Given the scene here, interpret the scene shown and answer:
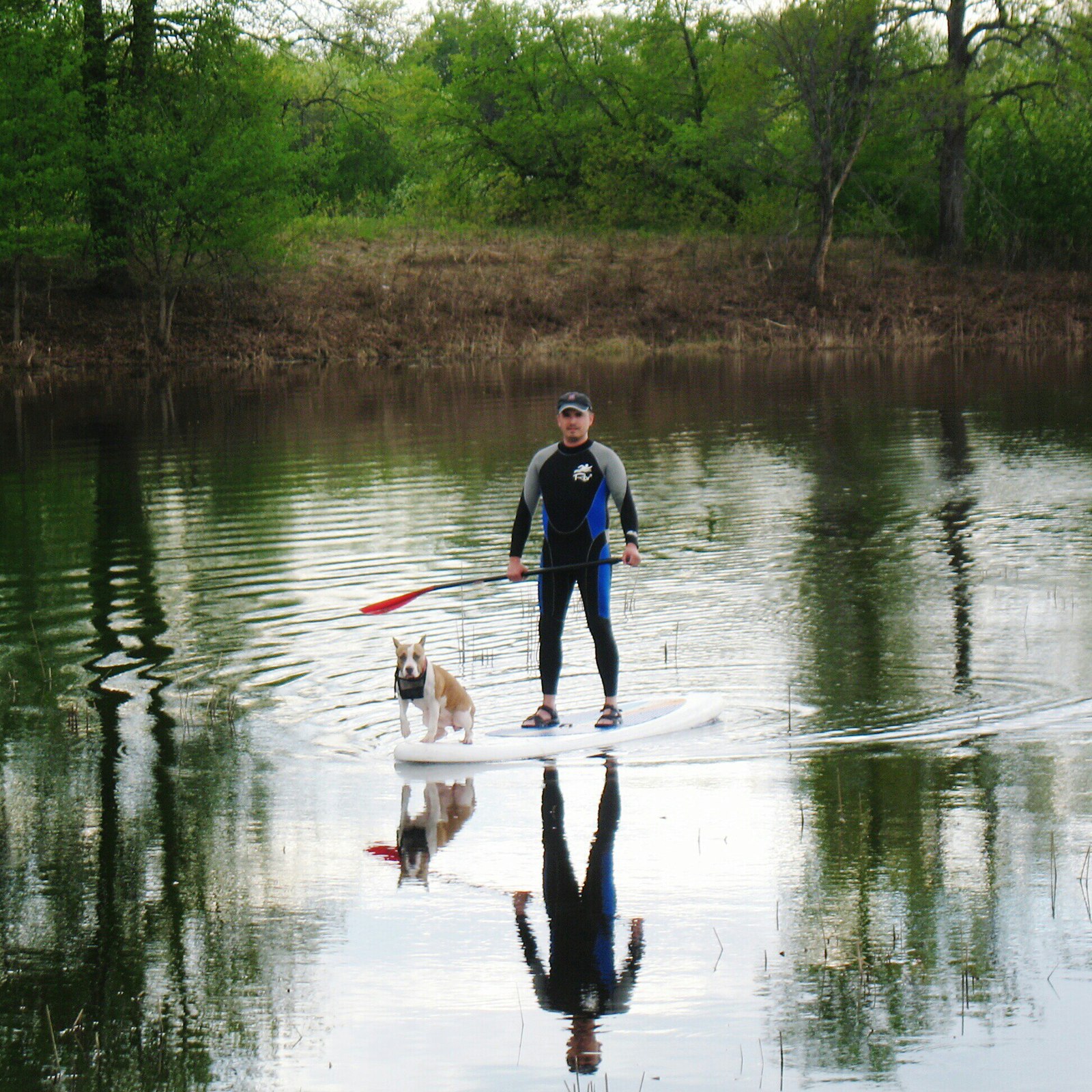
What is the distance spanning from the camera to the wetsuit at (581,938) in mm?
5410

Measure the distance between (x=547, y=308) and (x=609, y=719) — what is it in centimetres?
3998

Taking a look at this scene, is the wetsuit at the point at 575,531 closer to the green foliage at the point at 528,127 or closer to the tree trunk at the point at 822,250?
the green foliage at the point at 528,127

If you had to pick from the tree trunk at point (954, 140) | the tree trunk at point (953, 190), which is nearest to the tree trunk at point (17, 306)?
the tree trunk at point (954, 140)

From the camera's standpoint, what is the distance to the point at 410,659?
8.19 metres

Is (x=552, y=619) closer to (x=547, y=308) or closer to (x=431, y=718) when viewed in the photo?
(x=431, y=718)

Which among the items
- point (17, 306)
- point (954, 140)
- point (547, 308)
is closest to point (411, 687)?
point (17, 306)

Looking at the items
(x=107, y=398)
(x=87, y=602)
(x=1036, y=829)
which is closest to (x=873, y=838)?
(x=1036, y=829)

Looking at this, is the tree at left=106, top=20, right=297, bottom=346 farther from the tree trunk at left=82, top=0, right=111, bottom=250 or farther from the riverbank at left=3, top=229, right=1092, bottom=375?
the riverbank at left=3, top=229, right=1092, bottom=375

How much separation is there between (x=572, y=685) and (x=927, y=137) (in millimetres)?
46542

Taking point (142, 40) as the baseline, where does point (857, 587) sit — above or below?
below

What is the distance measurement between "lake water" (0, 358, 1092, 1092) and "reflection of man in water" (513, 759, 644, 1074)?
25 mm

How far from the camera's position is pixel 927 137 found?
5200 centimetres

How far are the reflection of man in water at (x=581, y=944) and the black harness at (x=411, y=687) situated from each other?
4.53 ft

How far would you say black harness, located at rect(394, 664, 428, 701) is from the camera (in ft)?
27.5
